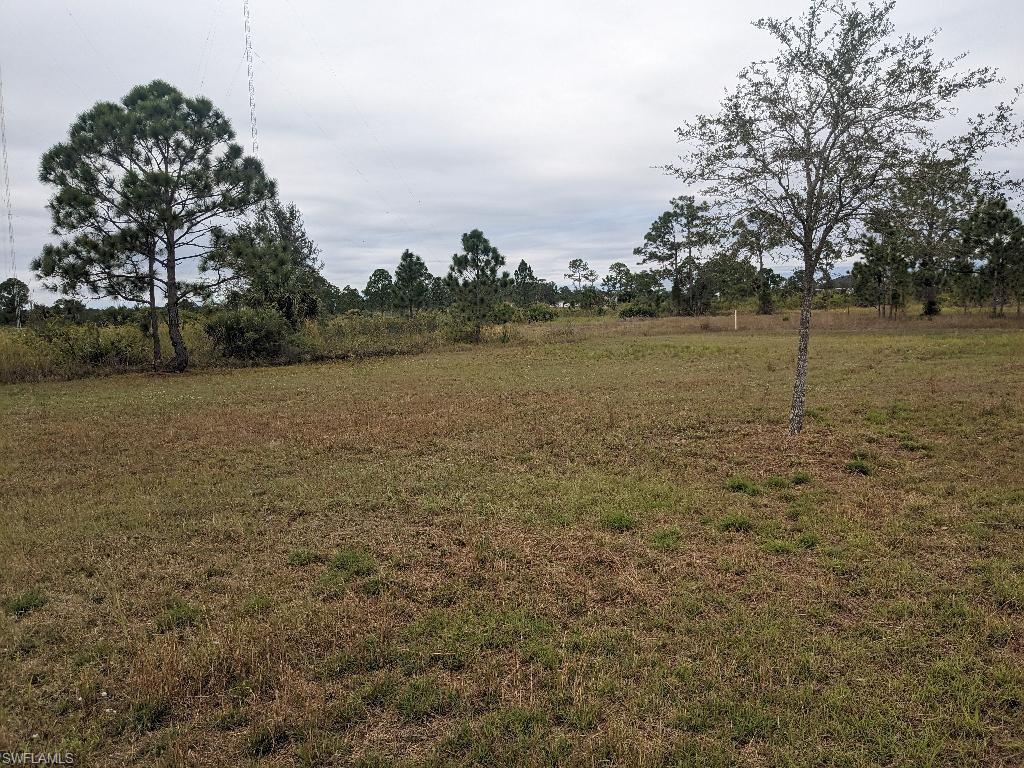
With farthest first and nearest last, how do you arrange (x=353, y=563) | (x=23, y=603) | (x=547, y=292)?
(x=547, y=292) < (x=353, y=563) < (x=23, y=603)

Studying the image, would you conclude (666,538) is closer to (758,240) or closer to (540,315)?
(758,240)

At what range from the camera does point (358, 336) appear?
95.9 feet

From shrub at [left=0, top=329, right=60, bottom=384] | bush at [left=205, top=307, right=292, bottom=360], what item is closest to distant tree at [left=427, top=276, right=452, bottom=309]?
bush at [left=205, top=307, right=292, bottom=360]

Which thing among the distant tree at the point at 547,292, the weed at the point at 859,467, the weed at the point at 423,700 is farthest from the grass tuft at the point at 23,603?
the distant tree at the point at 547,292

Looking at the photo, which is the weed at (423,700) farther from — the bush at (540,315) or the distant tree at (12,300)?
the bush at (540,315)

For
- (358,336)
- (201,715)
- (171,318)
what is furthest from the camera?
(358,336)

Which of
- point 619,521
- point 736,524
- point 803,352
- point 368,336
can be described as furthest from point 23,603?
point 368,336

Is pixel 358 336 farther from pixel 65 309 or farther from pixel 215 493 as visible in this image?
pixel 215 493

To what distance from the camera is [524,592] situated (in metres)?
4.50

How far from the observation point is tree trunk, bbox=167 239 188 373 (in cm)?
2144

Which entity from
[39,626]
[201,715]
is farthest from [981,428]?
[39,626]

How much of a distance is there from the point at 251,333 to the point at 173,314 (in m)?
3.68

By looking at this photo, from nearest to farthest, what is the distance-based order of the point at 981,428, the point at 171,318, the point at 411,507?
the point at 411,507, the point at 981,428, the point at 171,318

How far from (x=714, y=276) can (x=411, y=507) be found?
20.4 feet
